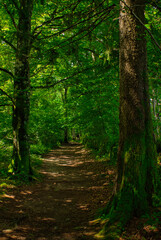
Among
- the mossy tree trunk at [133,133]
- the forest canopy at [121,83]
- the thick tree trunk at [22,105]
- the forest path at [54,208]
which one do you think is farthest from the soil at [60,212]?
the thick tree trunk at [22,105]

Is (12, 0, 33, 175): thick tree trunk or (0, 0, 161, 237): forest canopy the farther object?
(12, 0, 33, 175): thick tree trunk

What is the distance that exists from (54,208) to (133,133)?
341 cm

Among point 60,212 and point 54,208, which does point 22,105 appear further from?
point 60,212

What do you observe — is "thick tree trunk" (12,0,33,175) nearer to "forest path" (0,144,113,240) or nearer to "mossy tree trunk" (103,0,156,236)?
"forest path" (0,144,113,240)

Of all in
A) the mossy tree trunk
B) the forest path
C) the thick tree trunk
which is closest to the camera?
the mossy tree trunk

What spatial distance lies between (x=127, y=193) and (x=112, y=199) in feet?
1.53

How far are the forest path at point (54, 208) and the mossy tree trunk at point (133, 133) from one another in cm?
91

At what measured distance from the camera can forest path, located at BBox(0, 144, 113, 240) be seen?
11.4ft

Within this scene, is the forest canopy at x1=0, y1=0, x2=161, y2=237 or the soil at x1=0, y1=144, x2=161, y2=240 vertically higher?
the forest canopy at x1=0, y1=0, x2=161, y2=237

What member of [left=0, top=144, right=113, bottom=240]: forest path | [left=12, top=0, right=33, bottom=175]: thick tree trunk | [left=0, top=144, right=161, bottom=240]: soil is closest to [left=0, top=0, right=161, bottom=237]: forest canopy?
[left=12, top=0, right=33, bottom=175]: thick tree trunk

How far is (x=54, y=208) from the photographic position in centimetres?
495

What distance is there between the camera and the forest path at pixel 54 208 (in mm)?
3486

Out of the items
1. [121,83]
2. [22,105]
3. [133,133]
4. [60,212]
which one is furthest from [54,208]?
[22,105]

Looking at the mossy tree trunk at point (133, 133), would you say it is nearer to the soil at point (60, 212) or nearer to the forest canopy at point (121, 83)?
the forest canopy at point (121, 83)
